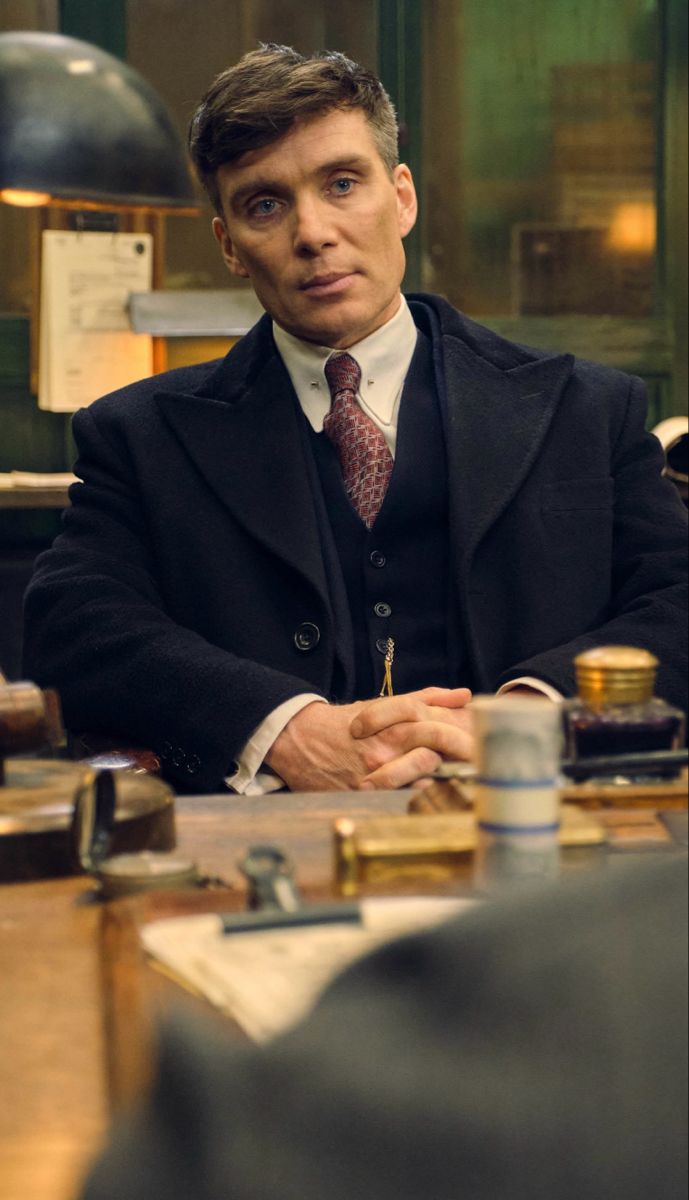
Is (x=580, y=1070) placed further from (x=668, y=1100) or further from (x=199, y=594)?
(x=199, y=594)

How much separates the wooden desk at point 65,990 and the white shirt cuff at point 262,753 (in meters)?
0.50

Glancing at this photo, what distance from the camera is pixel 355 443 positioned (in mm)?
2285

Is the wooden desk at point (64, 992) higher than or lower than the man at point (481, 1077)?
lower

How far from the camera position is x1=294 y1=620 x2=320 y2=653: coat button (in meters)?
2.18

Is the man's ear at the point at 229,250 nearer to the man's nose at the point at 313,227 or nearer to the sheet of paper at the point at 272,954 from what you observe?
the man's nose at the point at 313,227

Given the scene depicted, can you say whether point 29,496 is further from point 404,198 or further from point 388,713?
point 388,713

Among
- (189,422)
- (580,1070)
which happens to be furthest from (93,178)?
(580,1070)

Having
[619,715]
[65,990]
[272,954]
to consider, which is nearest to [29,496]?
[619,715]

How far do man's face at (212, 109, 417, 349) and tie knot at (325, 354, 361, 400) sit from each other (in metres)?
0.03

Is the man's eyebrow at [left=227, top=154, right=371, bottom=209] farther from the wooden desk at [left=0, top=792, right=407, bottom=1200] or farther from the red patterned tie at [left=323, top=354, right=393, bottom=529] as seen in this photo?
the wooden desk at [left=0, top=792, right=407, bottom=1200]

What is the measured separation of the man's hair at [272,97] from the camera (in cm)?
221

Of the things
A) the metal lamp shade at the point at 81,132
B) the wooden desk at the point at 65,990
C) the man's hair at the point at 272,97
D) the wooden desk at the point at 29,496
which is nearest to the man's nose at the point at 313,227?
the man's hair at the point at 272,97

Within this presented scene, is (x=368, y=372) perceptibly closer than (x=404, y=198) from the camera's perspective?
Yes

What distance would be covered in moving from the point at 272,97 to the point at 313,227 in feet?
0.63
